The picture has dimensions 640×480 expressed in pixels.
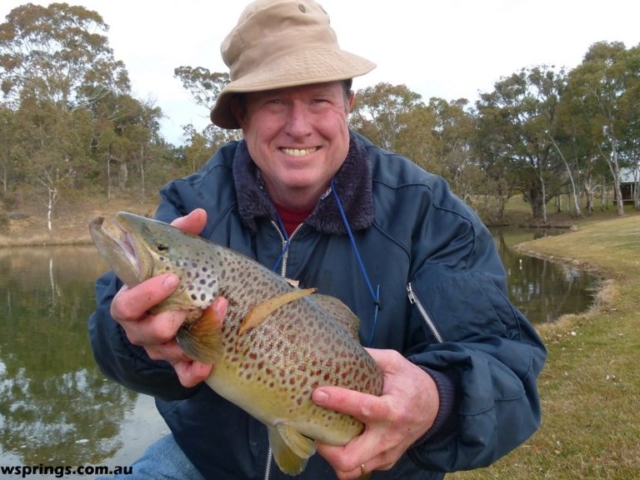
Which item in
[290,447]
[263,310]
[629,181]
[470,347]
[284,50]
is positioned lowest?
[629,181]

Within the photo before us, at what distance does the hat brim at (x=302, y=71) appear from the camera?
298 cm

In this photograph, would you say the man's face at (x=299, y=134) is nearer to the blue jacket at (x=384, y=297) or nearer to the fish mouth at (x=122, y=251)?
the blue jacket at (x=384, y=297)

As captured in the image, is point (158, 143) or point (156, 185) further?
point (158, 143)

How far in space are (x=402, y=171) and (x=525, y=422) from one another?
1530mm

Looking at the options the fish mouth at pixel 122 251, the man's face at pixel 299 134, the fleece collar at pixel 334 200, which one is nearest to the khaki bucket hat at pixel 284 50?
the man's face at pixel 299 134

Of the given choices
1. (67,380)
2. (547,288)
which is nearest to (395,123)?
(547,288)

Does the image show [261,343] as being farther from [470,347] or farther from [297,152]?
[297,152]

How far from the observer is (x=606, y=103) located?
47.6 metres

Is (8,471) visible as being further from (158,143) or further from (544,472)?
(158,143)

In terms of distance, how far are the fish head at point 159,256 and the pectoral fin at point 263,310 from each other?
18 cm

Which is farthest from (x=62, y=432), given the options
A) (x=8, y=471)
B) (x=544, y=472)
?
(x=544, y=472)

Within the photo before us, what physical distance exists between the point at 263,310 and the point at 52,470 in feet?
21.8

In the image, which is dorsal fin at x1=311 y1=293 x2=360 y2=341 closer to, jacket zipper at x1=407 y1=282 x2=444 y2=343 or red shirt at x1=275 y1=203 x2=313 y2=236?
jacket zipper at x1=407 y1=282 x2=444 y2=343

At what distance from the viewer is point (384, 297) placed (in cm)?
315
